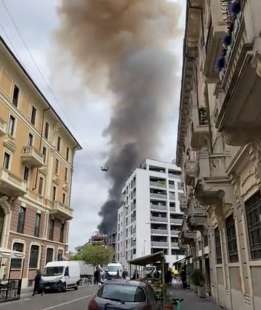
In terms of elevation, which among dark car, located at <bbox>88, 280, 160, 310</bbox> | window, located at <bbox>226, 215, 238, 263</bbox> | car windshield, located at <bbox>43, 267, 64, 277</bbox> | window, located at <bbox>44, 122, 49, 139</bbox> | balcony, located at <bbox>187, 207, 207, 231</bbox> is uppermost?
window, located at <bbox>44, 122, 49, 139</bbox>

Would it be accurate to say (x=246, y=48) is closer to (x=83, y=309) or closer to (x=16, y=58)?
(x=83, y=309)

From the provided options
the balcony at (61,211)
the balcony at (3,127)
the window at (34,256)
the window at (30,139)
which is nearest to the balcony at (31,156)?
the window at (30,139)

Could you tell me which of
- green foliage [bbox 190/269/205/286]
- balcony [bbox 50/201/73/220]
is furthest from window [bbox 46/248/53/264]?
green foliage [bbox 190/269/205/286]

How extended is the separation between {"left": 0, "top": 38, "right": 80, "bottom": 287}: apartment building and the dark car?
15.0m

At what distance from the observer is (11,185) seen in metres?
28.5

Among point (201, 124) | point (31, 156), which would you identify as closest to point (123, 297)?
point (201, 124)

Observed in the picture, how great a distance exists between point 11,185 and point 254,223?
22.1 metres

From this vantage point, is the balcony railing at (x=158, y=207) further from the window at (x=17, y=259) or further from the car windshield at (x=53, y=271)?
the car windshield at (x=53, y=271)

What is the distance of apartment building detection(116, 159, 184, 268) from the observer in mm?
86250

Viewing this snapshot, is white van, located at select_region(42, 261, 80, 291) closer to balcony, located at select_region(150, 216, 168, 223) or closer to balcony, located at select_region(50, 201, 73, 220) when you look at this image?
A: balcony, located at select_region(50, 201, 73, 220)

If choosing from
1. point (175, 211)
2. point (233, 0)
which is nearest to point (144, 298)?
point (233, 0)

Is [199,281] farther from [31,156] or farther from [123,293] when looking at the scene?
[31,156]

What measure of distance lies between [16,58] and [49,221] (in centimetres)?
1812

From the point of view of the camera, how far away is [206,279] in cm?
2431
